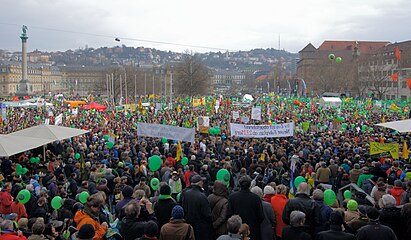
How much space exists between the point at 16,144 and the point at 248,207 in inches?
322

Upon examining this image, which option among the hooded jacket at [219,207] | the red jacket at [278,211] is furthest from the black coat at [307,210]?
the hooded jacket at [219,207]

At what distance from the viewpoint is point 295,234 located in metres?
5.57

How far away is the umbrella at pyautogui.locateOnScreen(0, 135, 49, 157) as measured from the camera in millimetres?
11523

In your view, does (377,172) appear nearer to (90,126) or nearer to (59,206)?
(59,206)

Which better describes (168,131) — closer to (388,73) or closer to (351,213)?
(351,213)

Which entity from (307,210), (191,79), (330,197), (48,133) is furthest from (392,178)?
(191,79)

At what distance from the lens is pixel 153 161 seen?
1087 cm

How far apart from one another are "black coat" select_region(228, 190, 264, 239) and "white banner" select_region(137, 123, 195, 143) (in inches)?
316

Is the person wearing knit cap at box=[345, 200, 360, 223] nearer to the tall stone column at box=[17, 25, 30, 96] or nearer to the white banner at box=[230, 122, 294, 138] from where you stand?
the white banner at box=[230, 122, 294, 138]

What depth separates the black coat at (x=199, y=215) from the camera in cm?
636

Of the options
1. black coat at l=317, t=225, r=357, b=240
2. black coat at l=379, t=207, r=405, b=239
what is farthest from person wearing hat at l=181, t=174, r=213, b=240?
black coat at l=379, t=207, r=405, b=239

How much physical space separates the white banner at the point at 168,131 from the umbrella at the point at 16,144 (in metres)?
3.40

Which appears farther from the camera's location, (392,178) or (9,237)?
(392,178)

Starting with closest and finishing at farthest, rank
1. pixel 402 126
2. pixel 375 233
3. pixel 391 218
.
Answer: pixel 375 233, pixel 391 218, pixel 402 126
